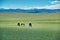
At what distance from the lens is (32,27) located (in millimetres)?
1326

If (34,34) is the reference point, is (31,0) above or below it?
above

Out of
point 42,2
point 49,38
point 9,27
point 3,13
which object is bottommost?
point 49,38

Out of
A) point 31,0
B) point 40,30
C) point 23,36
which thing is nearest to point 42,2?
point 31,0

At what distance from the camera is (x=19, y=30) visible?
52.5 inches

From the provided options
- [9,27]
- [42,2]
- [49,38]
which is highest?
[42,2]

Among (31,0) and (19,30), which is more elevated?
(31,0)

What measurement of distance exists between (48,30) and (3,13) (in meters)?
0.52

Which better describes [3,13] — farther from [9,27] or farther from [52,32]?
[52,32]

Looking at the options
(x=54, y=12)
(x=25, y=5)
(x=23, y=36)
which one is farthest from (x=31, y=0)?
(x=23, y=36)

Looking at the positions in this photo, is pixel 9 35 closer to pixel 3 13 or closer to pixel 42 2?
pixel 3 13

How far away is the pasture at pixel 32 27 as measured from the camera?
1.30 metres

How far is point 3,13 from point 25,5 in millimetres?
255

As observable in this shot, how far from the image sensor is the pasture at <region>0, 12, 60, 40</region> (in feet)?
4.28

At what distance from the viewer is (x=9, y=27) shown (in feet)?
4.42
